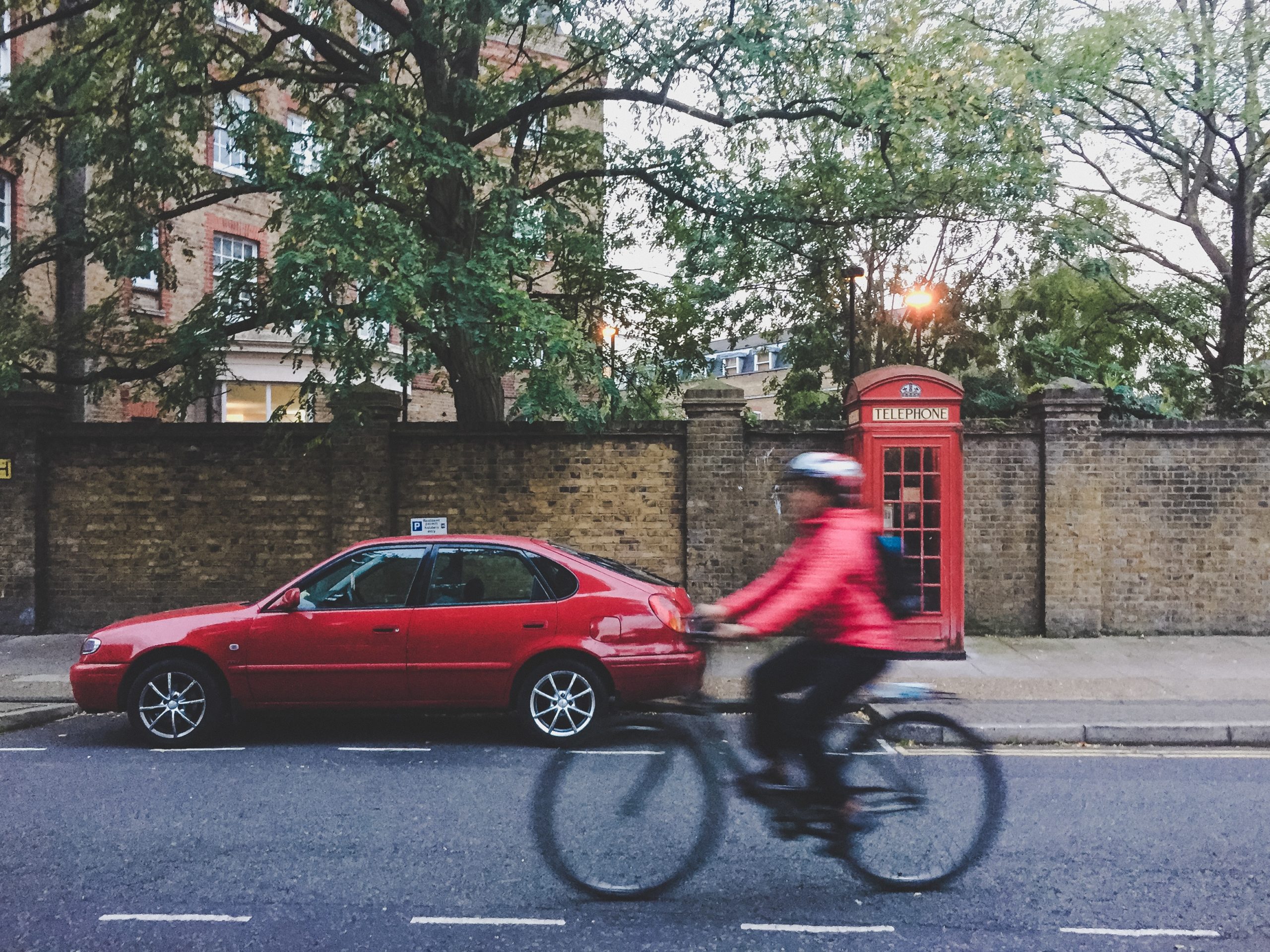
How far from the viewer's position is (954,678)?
905 cm

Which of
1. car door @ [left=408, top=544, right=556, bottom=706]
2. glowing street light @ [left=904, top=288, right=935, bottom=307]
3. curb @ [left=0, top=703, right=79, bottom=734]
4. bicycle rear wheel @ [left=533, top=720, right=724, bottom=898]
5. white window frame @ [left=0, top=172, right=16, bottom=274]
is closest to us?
bicycle rear wheel @ [left=533, top=720, right=724, bottom=898]

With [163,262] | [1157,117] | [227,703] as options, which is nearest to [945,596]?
[227,703]

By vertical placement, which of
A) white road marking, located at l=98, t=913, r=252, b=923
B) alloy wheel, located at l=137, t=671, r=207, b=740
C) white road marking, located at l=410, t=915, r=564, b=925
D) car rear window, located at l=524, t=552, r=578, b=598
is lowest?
white road marking, located at l=410, t=915, r=564, b=925

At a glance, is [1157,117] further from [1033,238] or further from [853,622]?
[853,622]

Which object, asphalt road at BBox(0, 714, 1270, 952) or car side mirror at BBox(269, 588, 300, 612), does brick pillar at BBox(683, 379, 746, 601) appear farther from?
car side mirror at BBox(269, 588, 300, 612)

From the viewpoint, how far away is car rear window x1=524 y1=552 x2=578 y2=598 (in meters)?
6.85

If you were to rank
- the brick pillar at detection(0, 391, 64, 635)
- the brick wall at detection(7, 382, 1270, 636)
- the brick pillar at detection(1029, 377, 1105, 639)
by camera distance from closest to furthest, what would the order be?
the brick pillar at detection(1029, 377, 1105, 639), the brick wall at detection(7, 382, 1270, 636), the brick pillar at detection(0, 391, 64, 635)

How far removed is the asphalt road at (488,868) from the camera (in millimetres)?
3857

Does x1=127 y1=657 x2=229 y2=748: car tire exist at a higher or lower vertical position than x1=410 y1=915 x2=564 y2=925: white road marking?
higher

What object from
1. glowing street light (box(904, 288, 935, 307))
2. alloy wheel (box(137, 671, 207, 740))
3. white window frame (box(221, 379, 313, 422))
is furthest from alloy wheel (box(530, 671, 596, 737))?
white window frame (box(221, 379, 313, 422))

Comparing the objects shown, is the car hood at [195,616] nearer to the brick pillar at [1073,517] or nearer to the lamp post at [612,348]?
the lamp post at [612,348]

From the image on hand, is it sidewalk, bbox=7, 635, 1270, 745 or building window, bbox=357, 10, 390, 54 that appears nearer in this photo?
sidewalk, bbox=7, 635, 1270, 745

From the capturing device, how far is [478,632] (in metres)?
6.76

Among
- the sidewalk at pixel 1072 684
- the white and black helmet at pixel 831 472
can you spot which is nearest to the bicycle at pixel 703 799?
the white and black helmet at pixel 831 472
